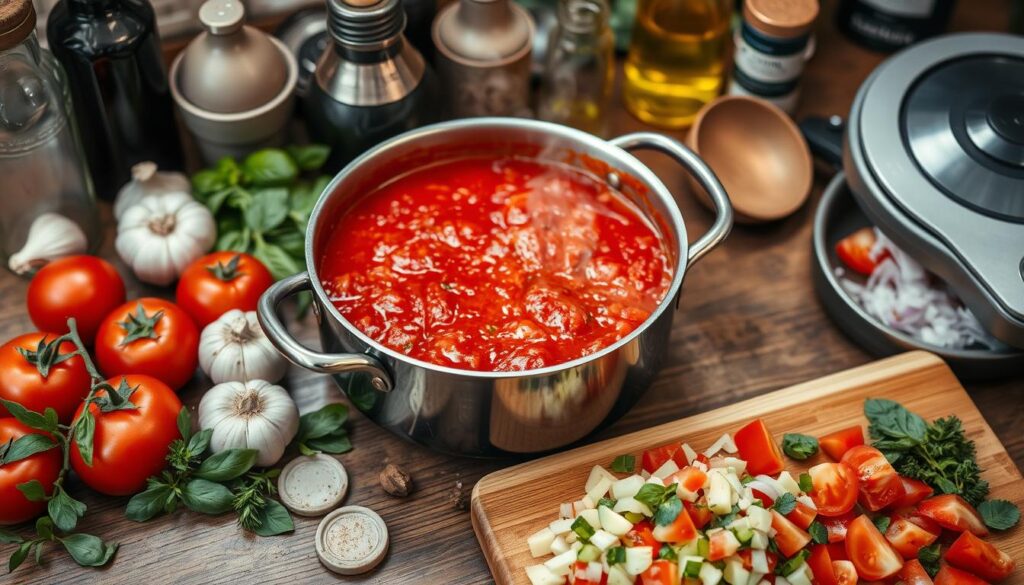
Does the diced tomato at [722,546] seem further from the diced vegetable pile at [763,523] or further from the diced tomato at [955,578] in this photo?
the diced tomato at [955,578]

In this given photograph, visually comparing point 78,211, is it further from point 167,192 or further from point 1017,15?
point 1017,15

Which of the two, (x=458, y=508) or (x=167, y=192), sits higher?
(x=167, y=192)

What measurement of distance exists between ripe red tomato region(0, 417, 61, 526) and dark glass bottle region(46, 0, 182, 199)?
24.1 inches

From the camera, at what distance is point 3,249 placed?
75.8 inches

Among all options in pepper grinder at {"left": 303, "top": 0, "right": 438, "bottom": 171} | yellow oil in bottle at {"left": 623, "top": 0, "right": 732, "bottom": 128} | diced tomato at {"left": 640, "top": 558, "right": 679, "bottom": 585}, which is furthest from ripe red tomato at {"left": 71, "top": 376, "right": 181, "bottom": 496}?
yellow oil in bottle at {"left": 623, "top": 0, "right": 732, "bottom": 128}

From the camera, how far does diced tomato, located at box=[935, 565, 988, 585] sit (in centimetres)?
151

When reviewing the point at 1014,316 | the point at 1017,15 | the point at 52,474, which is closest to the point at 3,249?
the point at 52,474

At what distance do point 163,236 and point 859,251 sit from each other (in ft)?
4.24

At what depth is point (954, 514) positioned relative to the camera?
1562mm

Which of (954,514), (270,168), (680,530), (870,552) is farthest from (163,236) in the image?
(954,514)

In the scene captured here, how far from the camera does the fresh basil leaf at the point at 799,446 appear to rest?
1.65 m

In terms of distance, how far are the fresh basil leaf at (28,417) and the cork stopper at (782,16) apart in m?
1.47

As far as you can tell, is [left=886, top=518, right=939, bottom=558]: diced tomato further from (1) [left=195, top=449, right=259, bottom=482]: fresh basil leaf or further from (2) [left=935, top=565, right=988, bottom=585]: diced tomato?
(1) [left=195, top=449, right=259, bottom=482]: fresh basil leaf

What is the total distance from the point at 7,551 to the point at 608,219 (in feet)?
3.63
